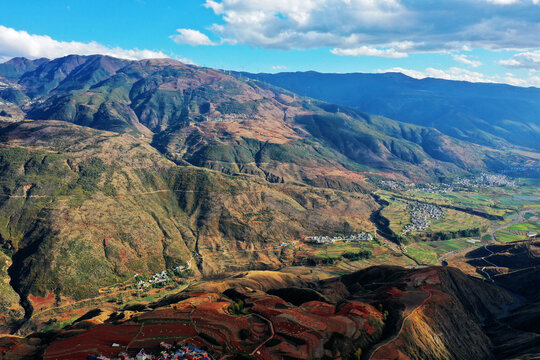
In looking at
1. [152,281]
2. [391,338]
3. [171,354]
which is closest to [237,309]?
[171,354]

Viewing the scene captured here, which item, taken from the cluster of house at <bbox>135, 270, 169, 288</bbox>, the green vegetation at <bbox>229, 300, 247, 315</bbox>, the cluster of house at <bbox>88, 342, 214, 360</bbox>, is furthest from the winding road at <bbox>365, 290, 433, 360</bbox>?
the cluster of house at <bbox>135, 270, 169, 288</bbox>

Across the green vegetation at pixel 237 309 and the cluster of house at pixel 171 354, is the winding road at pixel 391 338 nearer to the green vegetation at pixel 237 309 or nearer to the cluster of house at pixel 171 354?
A: the green vegetation at pixel 237 309

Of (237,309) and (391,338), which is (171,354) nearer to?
(237,309)

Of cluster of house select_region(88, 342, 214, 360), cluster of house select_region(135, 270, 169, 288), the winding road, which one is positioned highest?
cluster of house select_region(88, 342, 214, 360)

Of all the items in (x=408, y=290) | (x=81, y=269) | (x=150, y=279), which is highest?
(x=408, y=290)

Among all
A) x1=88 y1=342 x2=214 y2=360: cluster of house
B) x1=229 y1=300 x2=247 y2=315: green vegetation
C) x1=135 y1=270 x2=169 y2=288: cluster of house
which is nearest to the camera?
x1=88 y1=342 x2=214 y2=360: cluster of house

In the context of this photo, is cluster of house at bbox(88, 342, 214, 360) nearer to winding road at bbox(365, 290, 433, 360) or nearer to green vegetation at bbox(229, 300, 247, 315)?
green vegetation at bbox(229, 300, 247, 315)

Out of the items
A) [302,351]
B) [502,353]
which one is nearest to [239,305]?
[302,351]

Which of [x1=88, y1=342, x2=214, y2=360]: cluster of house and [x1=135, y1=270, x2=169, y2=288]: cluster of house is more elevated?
[x1=88, y1=342, x2=214, y2=360]: cluster of house

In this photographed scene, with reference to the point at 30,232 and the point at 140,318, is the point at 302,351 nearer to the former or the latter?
the point at 140,318
